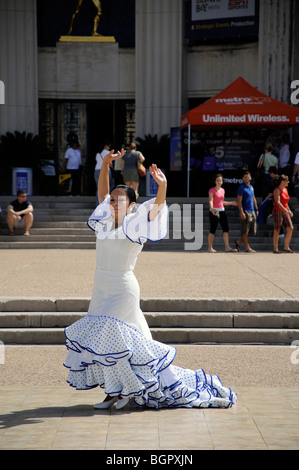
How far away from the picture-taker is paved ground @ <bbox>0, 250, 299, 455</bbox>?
169 inches

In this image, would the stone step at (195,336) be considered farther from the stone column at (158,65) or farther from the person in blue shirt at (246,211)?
the stone column at (158,65)

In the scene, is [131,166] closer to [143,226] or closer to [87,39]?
[87,39]

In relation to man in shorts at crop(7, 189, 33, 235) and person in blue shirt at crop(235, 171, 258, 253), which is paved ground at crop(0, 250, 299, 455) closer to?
person in blue shirt at crop(235, 171, 258, 253)

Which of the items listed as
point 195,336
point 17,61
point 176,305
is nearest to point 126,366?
A: point 195,336

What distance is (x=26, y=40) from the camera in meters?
23.4

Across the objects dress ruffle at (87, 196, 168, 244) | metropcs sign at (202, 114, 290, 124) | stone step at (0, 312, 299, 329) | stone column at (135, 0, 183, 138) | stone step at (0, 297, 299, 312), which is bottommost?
stone step at (0, 312, 299, 329)

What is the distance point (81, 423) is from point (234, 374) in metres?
2.00

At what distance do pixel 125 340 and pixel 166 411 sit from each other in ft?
2.07

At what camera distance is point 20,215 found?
1650 centimetres

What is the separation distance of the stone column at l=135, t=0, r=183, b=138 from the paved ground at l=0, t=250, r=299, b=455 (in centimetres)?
1355

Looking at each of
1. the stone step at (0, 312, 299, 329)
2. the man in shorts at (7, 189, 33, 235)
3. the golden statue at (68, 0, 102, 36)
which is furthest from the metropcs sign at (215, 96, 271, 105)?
the stone step at (0, 312, 299, 329)

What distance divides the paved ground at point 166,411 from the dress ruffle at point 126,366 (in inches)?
4.6

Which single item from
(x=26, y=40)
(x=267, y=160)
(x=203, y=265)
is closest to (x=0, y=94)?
(x=26, y=40)
